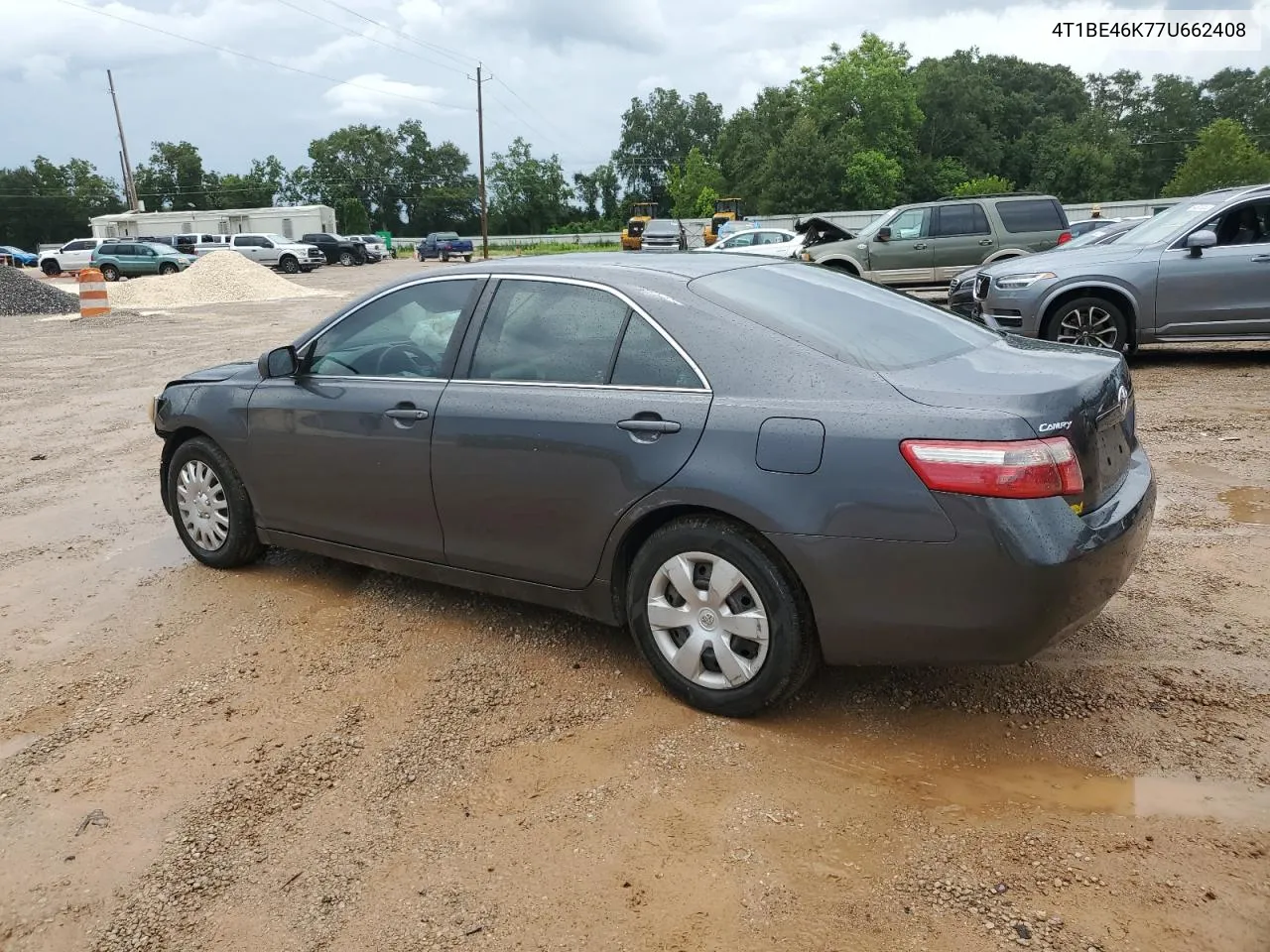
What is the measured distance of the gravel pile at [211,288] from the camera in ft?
89.0

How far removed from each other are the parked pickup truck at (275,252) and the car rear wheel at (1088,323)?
3965 cm

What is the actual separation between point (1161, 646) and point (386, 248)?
60.2 meters

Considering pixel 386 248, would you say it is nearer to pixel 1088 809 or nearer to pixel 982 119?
pixel 982 119

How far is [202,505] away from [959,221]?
13267 mm

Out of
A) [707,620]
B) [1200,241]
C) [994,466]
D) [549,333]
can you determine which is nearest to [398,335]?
[549,333]

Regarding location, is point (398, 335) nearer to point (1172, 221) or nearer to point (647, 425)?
point (647, 425)

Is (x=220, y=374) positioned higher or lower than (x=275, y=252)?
higher

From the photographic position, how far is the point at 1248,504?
5492mm

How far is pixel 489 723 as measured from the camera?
3400 mm

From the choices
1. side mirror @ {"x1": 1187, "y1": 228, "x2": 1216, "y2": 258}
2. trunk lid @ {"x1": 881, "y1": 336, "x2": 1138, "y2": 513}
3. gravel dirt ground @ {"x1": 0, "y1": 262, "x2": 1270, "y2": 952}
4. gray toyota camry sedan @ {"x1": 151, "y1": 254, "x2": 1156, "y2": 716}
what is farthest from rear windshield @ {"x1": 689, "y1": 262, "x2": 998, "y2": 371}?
side mirror @ {"x1": 1187, "y1": 228, "x2": 1216, "y2": 258}

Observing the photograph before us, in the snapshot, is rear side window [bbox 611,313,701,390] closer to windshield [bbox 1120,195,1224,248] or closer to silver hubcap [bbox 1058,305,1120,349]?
silver hubcap [bbox 1058,305,1120,349]

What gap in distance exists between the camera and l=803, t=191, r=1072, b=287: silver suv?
49.5 ft

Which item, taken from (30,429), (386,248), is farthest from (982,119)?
(30,429)

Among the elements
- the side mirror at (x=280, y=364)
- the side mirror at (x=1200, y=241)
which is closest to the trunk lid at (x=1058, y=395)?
the side mirror at (x=280, y=364)
